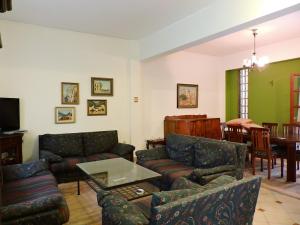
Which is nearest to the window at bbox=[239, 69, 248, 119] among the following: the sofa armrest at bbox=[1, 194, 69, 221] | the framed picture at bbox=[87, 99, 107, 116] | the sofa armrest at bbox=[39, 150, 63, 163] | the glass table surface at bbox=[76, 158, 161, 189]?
the framed picture at bbox=[87, 99, 107, 116]

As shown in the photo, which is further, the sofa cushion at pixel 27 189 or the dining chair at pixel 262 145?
the dining chair at pixel 262 145

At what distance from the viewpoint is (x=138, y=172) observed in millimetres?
3047

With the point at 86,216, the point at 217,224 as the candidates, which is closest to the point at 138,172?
the point at 86,216

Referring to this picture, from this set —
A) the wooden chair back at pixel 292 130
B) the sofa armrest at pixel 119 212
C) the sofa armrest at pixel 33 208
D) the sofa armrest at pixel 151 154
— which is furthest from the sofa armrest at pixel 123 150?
the wooden chair back at pixel 292 130

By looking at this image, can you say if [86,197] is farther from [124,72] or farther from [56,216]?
[124,72]

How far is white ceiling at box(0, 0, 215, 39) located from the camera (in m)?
3.54

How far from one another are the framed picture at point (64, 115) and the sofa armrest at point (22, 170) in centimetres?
146

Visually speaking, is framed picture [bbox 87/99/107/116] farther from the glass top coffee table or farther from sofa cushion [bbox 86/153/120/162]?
the glass top coffee table

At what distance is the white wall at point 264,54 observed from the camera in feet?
17.7

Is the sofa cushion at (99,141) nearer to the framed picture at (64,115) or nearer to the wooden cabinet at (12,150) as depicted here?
the framed picture at (64,115)

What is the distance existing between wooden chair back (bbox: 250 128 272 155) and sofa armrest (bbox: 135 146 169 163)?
167 cm

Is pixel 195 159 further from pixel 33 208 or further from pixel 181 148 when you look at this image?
pixel 33 208

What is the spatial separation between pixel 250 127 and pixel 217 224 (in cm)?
329

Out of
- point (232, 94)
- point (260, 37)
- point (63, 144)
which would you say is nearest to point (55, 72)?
point (63, 144)
